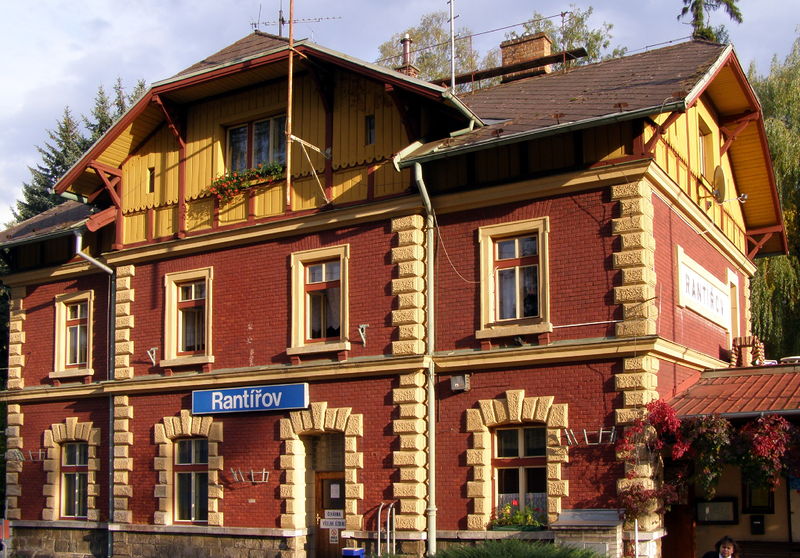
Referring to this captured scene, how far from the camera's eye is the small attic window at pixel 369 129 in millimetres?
18641

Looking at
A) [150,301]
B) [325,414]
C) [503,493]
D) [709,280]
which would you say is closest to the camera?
[503,493]

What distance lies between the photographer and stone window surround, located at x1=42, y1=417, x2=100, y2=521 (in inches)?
841

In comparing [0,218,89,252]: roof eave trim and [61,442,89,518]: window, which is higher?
[0,218,89,252]: roof eave trim

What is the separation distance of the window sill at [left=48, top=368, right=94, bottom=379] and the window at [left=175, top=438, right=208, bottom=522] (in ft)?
9.65

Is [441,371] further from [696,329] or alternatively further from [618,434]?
[696,329]

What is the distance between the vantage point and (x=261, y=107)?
66.0 feet

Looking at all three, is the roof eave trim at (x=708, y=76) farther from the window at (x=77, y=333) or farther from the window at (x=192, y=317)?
the window at (x=77, y=333)

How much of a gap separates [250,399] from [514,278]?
215 inches

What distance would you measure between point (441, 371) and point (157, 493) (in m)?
6.58

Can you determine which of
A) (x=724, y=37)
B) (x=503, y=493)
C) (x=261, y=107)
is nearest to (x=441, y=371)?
(x=503, y=493)

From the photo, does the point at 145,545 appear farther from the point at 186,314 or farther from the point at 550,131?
the point at 550,131

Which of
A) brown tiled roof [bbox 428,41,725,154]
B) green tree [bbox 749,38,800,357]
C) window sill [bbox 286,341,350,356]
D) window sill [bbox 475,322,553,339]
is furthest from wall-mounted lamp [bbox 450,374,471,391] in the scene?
green tree [bbox 749,38,800,357]

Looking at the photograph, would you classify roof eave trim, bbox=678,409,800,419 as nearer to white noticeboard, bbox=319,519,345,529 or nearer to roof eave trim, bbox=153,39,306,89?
white noticeboard, bbox=319,519,345,529

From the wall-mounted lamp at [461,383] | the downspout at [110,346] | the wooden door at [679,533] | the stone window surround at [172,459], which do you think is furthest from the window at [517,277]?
the downspout at [110,346]
